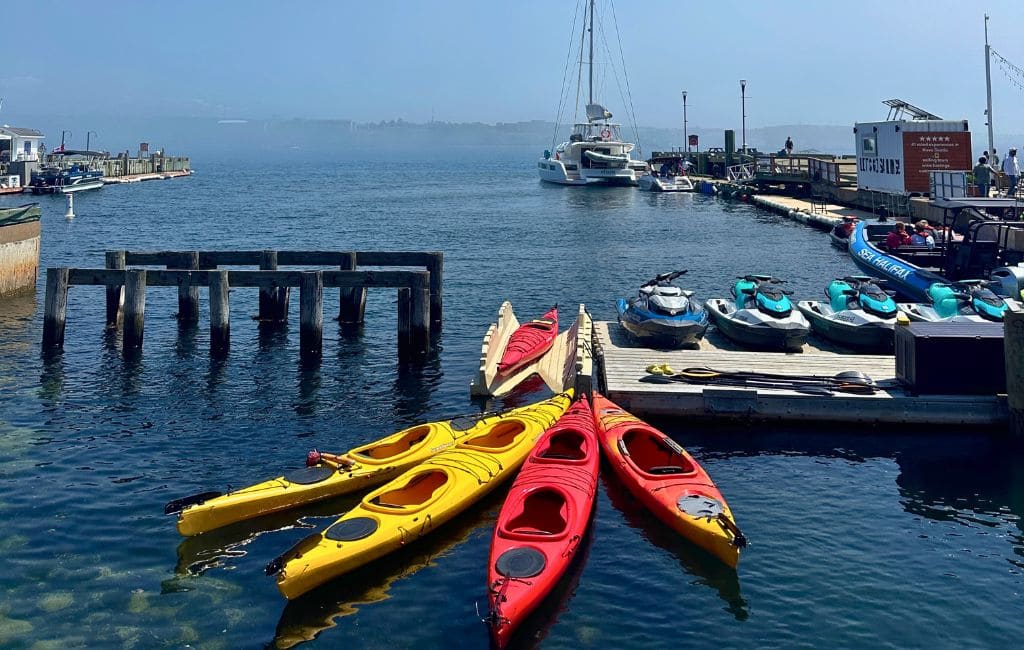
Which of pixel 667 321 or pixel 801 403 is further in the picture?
pixel 667 321

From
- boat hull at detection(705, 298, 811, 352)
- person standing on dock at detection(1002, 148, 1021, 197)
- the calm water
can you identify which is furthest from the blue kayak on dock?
person standing on dock at detection(1002, 148, 1021, 197)

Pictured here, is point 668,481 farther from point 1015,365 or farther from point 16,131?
point 16,131

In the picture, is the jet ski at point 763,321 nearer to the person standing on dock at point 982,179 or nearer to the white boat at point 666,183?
the person standing on dock at point 982,179

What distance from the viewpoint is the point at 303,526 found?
1548cm

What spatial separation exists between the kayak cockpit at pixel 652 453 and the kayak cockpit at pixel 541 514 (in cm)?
194

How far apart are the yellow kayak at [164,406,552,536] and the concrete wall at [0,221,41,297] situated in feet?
69.6

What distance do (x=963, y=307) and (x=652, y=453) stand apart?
11028mm

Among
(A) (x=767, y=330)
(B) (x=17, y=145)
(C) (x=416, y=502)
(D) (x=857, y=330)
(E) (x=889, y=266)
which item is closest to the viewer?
(C) (x=416, y=502)

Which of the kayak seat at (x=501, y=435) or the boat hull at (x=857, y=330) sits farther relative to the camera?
the boat hull at (x=857, y=330)

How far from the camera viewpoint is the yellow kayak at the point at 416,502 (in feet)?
41.8

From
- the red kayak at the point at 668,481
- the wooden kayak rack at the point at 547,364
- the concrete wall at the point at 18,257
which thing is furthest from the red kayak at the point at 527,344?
the concrete wall at the point at 18,257

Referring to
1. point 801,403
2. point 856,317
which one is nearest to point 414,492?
point 801,403

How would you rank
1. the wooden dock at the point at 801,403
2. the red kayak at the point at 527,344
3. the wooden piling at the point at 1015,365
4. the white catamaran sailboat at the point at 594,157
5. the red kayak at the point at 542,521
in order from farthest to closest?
the white catamaran sailboat at the point at 594,157 → the red kayak at the point at 527,344 → the wooden dock at the point at 801,403 → the wooden piling at the point at 1015,365 → the red kayak at the point at 542,521

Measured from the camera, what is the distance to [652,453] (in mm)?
17531
